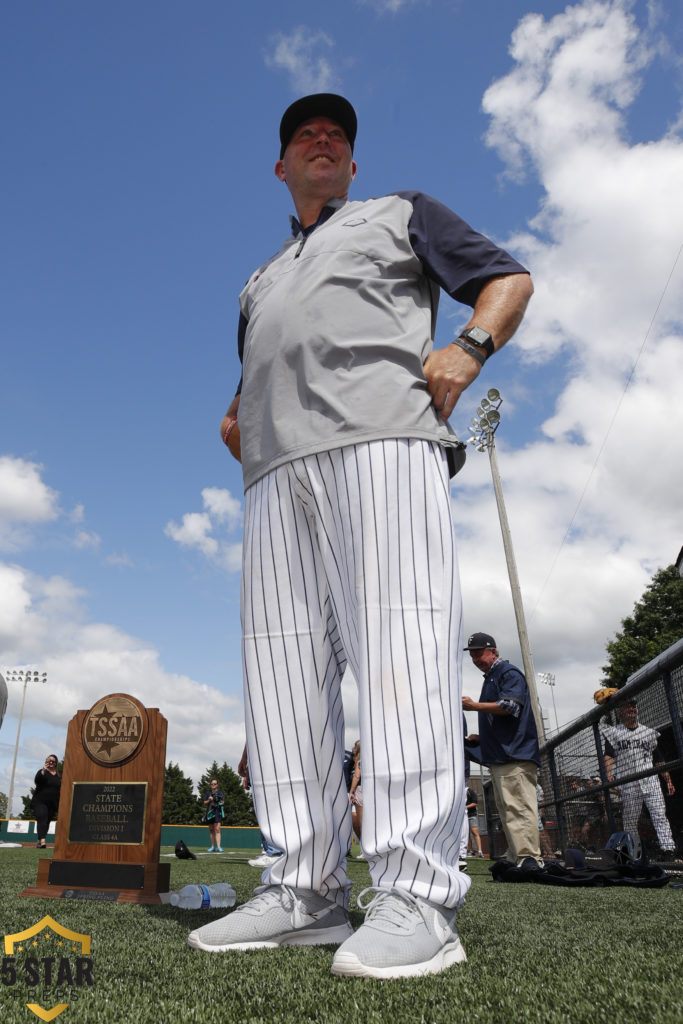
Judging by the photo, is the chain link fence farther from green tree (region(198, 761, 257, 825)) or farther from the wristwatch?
green tree (region(198, 761, 257, 825))

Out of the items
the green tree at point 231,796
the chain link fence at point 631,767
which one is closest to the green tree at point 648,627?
the chain link fence at point 631,767

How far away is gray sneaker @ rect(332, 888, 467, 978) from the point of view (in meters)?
1.26

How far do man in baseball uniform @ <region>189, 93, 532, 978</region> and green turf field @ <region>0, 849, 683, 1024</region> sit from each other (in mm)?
163

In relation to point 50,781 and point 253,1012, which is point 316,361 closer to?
point 253,1012

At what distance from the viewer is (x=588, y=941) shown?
5.63 ft

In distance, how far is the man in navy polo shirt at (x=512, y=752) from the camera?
5730mm

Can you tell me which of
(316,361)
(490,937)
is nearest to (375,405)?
(316,361)

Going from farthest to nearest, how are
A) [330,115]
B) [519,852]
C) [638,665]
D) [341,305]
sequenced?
[638,665]
[519,852]
[330,115]
[341,305]

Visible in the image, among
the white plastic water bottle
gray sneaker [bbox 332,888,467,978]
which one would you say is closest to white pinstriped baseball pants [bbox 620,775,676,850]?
the white plastic water bottle

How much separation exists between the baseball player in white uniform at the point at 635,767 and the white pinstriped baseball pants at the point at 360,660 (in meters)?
4.07

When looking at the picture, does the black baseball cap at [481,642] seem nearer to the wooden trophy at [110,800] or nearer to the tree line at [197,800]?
the wooden trophy at [110,800]

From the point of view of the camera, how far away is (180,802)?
2378 inches

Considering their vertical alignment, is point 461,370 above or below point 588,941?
Result: above

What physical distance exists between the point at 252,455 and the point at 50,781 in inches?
573
